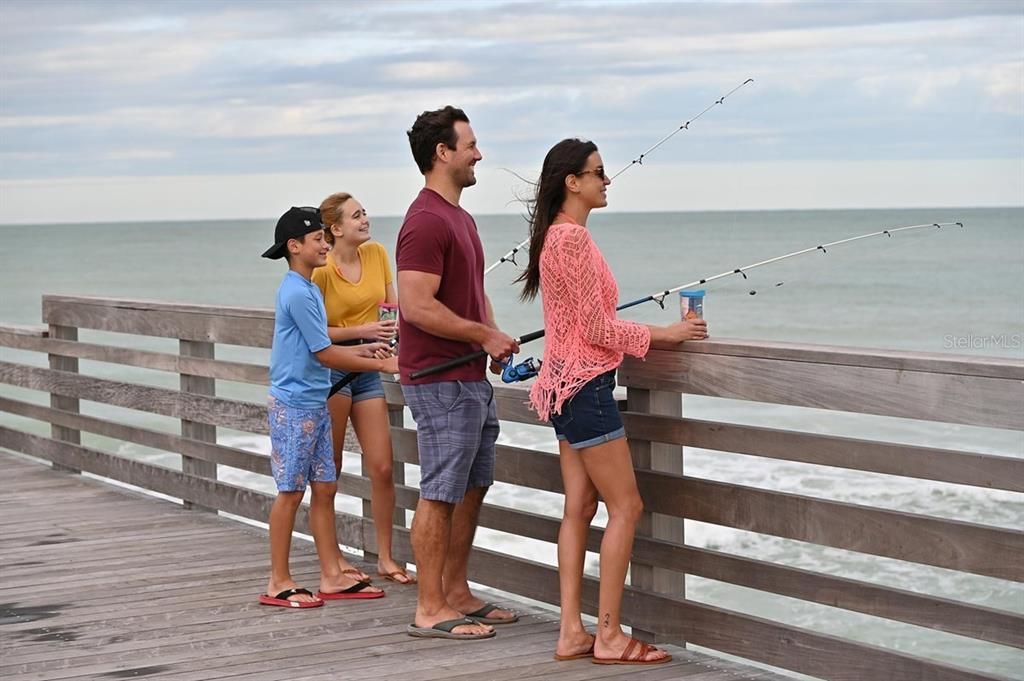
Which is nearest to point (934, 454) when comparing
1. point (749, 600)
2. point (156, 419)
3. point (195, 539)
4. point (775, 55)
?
point (195, 539)

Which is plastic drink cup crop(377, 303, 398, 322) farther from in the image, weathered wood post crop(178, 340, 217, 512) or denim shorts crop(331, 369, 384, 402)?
weathered wood post crop(178, 340, 217, 512)

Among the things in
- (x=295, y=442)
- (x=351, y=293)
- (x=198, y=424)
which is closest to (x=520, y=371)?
(x=295, y=442)

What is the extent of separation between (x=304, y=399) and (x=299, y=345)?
0.60 feet

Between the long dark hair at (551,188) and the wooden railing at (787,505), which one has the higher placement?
the long dark hair at (551,188)

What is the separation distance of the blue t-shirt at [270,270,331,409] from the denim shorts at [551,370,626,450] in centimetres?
112

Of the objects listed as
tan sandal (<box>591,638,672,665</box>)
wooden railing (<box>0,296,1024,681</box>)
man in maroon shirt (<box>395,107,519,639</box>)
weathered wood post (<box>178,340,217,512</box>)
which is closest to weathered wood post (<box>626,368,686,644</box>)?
wooden railing (<box>0,296,1024,681</box>)

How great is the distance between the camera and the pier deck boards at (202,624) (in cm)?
431

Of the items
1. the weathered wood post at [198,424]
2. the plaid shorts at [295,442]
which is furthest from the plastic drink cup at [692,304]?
Result: the weathered wood post at [198,424]

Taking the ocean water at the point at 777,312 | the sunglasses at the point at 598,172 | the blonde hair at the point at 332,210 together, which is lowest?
the ocean water at the point at 777,312

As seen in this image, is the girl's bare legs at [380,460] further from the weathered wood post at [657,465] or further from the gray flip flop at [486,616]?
the weathered wood post at [657,465]

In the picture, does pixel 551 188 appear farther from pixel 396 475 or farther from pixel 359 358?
pixel 396 475

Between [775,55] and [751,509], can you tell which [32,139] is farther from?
[751,509]

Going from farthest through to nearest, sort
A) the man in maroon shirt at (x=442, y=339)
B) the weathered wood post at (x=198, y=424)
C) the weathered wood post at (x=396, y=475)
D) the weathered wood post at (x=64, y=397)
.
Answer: the weathered wood post at (x=64, y=397) < the weathered wood post at (x=198, y=424) < the weathered wood post at (x=396, y=475) < the man in maroon shirt at (x=442, y=339)

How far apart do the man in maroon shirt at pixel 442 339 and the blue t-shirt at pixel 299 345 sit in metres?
0.50
